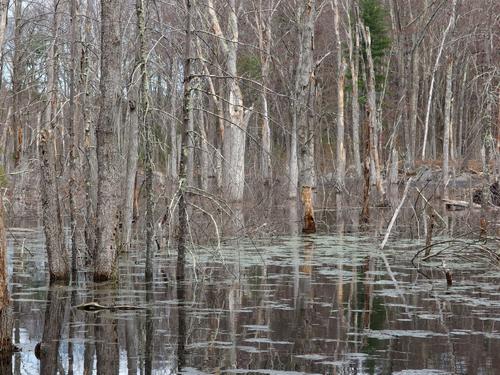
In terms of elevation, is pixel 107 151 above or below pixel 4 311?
above

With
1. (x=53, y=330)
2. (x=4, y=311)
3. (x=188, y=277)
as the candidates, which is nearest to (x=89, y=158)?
(x=188, y=277)

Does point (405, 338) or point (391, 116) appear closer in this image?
point (405, 338)

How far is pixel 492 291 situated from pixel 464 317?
2081mm

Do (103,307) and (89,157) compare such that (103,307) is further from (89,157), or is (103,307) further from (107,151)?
(89,157)

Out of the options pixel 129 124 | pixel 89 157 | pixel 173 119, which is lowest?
pixel 89 157

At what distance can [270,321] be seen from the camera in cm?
996

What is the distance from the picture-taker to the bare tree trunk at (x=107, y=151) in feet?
40.9

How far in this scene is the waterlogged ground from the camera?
26.2 ft

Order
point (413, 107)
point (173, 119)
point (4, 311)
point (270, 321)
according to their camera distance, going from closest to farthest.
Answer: point (4, 311)
point (270, 321)
point (173, 119)
point (413, 107)

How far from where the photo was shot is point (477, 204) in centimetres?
3123

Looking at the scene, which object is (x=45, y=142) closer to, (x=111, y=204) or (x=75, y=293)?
(x=111, y=204)

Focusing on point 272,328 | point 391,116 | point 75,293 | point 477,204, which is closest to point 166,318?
point 272,328

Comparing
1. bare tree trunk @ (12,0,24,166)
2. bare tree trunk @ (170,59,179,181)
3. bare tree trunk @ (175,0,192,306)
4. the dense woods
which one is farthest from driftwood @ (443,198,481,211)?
bare tree trunk @ (175,0,192,306)

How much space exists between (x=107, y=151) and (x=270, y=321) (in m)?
4.04
